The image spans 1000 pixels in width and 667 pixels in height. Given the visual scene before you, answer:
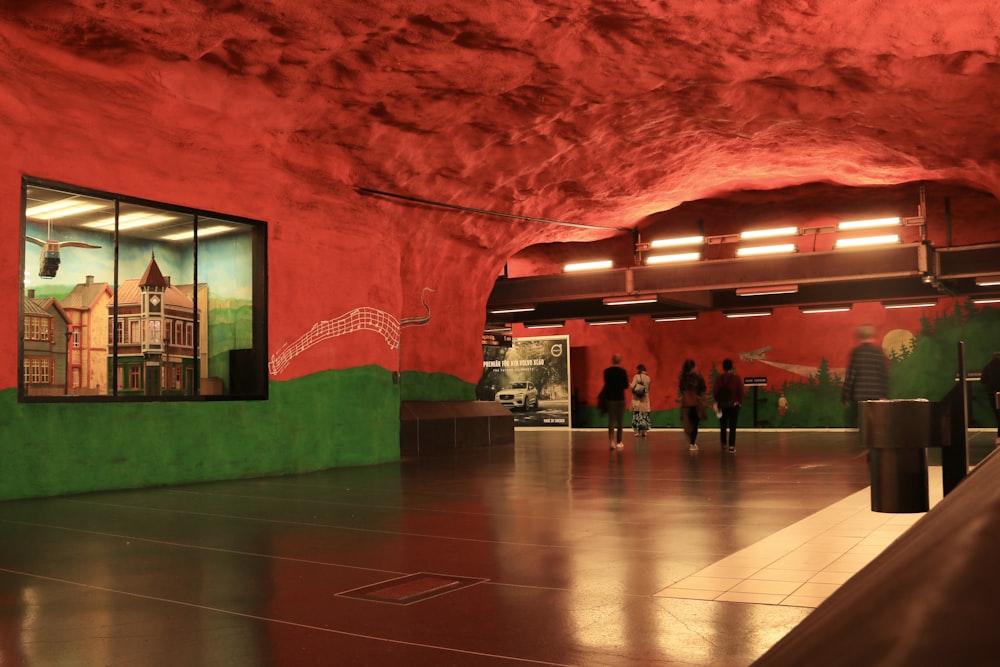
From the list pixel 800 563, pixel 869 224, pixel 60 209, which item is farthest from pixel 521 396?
pixel 800 563

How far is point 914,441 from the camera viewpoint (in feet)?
21.0

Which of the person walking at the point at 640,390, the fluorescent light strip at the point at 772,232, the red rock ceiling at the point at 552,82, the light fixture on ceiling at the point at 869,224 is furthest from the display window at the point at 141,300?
the light fixture on ceiling at the point at 869,224

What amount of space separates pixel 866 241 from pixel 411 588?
15.9 metres

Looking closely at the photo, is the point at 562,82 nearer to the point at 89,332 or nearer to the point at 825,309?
the point at 89,332

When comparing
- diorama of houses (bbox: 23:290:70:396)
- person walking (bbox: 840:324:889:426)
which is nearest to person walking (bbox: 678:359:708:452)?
person walking (bbox: 840:324:889:426)

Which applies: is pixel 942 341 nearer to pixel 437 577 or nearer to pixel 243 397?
pixel 243 397

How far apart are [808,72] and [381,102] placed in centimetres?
595

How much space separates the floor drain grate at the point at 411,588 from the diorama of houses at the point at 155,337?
7926 millimetres

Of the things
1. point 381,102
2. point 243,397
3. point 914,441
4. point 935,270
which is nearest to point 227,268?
point 243,397

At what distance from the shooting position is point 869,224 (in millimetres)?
18719

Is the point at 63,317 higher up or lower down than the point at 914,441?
higher up

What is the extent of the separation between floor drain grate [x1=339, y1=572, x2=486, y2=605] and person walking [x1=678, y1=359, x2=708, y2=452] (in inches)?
469

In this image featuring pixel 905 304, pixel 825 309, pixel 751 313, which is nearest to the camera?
pixel 905 304

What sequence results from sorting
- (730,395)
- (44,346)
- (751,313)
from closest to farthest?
1. (44,346)
2. (730,395)
3. (751,313)
